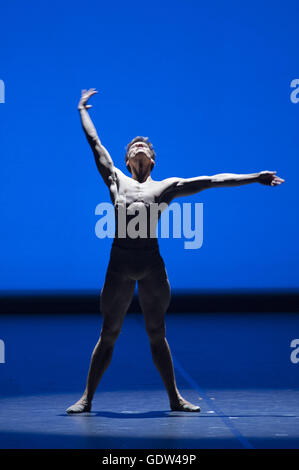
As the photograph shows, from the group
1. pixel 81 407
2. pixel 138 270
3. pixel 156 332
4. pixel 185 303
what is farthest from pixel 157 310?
pixel 185 303

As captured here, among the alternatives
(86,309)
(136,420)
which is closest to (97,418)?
(136,420)

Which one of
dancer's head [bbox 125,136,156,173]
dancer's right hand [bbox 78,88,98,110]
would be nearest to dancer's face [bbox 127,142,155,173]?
dancer's head [bbox 125,136,156,173]

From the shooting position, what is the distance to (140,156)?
515cm

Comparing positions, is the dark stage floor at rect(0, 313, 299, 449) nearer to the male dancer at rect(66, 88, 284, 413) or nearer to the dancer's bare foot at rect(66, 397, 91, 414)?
the dancer's bare foot at rect(66, 397, 91, 414)

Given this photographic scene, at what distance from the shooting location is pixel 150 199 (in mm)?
5031

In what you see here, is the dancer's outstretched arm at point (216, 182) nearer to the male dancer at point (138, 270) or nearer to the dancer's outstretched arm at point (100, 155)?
the male dancer at point (138, 270)

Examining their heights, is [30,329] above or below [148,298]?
above

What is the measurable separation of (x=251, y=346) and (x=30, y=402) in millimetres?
3922

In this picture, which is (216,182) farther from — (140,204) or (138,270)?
(138,270)

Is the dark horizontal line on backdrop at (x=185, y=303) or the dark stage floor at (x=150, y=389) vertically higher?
the dark horizontal line on backdrop at (x=185, y=303)

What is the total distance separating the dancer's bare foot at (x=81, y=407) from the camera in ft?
16.5

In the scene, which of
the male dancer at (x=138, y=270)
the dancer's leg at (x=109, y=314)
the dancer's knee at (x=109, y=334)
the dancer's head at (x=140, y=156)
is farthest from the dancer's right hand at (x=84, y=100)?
the dancer's knee at (x=109, y=334)

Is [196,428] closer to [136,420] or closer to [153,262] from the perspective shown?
[136,420]

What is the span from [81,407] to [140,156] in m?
1.57
